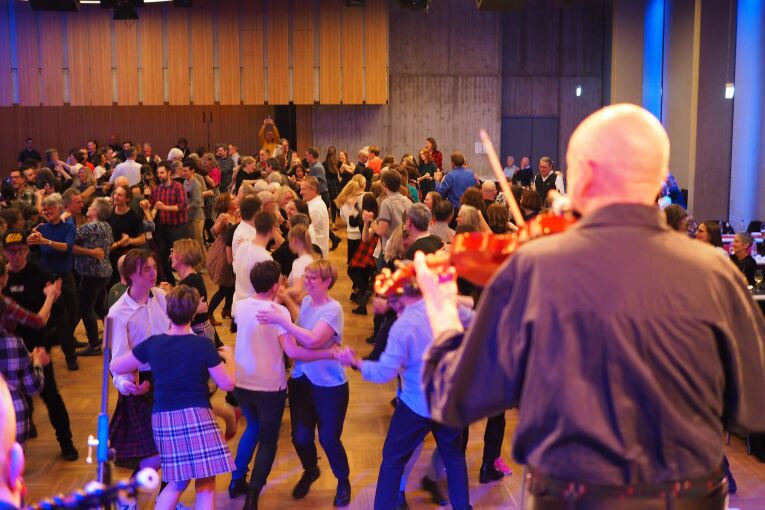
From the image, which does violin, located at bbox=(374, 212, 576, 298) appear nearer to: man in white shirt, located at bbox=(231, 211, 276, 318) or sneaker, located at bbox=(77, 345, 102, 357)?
man in white shirt, located at bbox=(231, 211, 276, 318)

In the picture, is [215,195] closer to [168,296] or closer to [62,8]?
[62,8]

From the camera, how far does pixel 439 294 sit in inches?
71.1

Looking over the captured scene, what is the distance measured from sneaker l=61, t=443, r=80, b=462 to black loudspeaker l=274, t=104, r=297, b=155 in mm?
13264

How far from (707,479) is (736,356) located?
24 cm

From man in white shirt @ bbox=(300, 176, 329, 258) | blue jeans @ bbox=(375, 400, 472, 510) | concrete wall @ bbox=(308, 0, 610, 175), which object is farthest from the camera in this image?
concrete wall @ bbox=(308, 0, 610, 175)

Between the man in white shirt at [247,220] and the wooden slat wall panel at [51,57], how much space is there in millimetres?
11671

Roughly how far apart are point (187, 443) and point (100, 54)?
1432 centimetres

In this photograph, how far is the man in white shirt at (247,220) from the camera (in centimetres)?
648

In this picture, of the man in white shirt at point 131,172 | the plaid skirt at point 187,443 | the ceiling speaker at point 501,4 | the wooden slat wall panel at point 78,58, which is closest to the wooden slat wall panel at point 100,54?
the wooden slat wall panel at point 78,58

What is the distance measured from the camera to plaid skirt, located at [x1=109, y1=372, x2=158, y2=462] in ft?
14.0

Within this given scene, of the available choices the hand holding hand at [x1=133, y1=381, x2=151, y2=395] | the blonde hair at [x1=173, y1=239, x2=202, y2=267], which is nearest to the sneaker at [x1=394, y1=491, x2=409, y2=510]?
the hand holding hand at [x1=133, y1=381, x2=151, y2=395]

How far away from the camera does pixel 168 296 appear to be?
3865 mm

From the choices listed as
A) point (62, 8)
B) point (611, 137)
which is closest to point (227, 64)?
point (62, 8)

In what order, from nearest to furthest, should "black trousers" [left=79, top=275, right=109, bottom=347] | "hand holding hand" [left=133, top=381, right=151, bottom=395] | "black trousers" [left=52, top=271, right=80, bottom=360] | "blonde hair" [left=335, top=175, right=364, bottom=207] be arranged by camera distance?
"hand holding hand" [left=133, top=381, right=151, bottom=395] → "black trousers" [left=52, top=271, right=80, bottom=360] → "black trousers" [left=79, top=275, right=109, bottom=347] → "blonde hair" [left=335, top=175, right=364, bottom=207]
